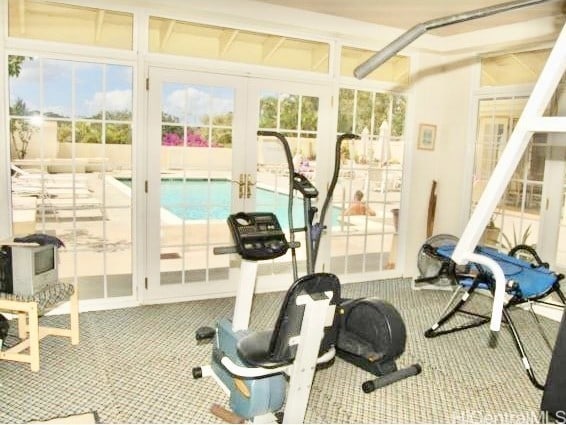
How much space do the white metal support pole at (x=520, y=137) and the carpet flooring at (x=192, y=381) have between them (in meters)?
1.82

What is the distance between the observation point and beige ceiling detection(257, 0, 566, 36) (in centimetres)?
400

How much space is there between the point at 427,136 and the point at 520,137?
463 centimetres

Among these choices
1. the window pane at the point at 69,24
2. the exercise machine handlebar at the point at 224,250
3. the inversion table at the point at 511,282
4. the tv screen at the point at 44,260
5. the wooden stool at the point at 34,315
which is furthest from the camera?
the window pane at the point at 69,24

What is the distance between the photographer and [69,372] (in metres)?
2.96

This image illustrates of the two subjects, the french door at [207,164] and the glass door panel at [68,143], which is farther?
the french door at [207,164]

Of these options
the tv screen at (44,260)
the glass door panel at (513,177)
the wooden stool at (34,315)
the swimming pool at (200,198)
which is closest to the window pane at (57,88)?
the swimming pool at (200,198)

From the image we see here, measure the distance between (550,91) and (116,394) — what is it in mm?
2640

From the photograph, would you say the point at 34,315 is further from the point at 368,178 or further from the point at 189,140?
the point at 368,178

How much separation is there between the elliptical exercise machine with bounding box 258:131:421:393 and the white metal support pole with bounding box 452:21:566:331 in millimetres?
1831

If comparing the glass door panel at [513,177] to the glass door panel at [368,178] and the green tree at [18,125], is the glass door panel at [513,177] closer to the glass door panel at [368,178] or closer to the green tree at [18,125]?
the glass door panel at [368,178]

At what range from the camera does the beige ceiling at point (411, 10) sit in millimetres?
3996

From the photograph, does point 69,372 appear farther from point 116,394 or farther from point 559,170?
point 559,170

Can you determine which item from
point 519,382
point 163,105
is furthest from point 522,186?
point 163,105

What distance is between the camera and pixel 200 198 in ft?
14.2
